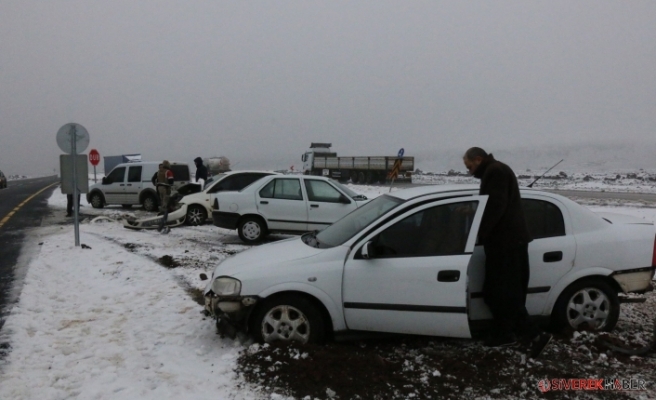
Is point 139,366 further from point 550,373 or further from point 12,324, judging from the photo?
point 550,373

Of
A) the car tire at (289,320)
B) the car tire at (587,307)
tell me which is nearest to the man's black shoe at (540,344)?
the car tire at (587,307)

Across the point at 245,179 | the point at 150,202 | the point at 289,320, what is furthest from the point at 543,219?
the point at 150,202

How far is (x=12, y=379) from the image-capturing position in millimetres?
3902

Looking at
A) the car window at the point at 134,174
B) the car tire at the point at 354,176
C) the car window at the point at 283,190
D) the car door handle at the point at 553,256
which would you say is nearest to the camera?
the car door handle at the point at 553,256

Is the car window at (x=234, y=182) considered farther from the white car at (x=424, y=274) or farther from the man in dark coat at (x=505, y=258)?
the man in dark coat at (x=505, y=258)

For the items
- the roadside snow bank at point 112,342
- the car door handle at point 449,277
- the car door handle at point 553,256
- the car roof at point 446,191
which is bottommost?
the roadside snow bank at point 112,342

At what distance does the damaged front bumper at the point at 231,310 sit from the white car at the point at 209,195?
849 centimetres

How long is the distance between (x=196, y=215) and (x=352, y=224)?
892 centimetres

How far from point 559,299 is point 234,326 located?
3.13m

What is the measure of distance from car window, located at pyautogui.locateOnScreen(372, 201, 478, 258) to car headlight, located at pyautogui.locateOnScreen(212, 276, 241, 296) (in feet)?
4.28

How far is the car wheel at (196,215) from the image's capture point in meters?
13.0

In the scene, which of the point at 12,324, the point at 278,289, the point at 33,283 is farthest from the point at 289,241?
the point at 33,283

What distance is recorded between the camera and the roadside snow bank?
3768 millimetres

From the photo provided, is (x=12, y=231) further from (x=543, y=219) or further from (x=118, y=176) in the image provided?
(x=543, y=219)
